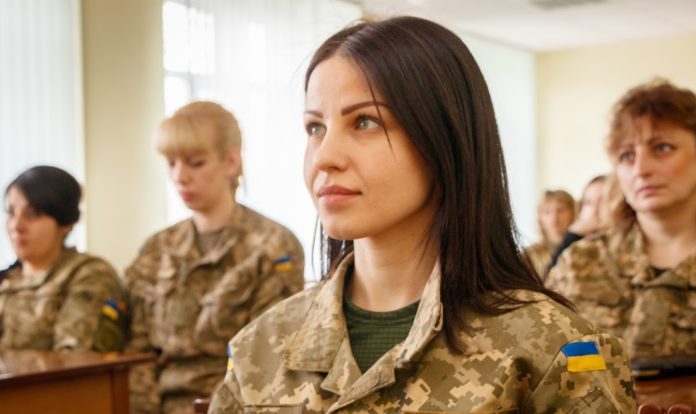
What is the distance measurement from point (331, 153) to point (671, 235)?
5.78ft

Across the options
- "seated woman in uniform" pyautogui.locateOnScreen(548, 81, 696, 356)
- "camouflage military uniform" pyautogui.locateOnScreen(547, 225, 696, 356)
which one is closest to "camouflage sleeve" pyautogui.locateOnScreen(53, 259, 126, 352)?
"camouflage military uniform" pyautogui.locateOnScreen(547, 225, 696, 356)

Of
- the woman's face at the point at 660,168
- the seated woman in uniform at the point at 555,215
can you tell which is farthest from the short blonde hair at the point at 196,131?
the seated woman in uniform at the point at 555,215

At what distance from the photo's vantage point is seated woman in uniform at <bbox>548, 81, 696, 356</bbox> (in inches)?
106

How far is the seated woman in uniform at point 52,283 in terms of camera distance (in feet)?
11.4

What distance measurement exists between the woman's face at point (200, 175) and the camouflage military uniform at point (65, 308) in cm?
55

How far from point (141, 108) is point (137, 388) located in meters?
3.92

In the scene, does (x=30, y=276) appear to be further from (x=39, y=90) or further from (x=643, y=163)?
(x=39, y=90)

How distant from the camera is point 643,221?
2.80 meters

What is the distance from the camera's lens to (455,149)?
1285 millimetres

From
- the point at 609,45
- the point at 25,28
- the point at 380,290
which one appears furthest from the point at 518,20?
the point at 380,290

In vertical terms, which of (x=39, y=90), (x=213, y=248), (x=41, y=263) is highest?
(x=39, y=90)

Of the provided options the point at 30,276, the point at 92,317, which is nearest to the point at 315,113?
the point at 92,317

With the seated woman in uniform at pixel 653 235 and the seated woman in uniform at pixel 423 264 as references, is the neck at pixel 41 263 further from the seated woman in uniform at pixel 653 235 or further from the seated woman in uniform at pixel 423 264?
the seated woman in uniform at pixel 423 264

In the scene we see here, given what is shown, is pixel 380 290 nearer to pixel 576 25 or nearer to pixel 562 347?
pixel 562 347
